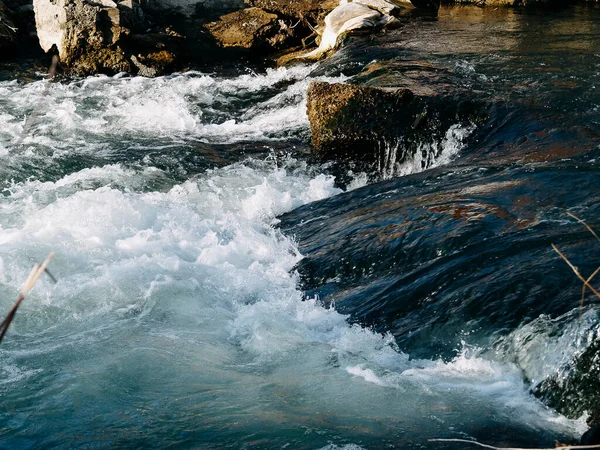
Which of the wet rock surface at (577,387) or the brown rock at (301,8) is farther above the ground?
the brown rock at (301,8)

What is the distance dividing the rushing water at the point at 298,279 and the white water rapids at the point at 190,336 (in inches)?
0.7

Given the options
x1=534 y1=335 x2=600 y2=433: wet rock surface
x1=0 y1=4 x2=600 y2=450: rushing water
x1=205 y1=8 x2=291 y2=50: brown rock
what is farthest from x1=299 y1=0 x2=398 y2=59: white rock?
x1=534 y1=335 x2=600 y2=433: wet rock surface

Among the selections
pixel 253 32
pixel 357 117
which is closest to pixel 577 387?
pixel 357 117

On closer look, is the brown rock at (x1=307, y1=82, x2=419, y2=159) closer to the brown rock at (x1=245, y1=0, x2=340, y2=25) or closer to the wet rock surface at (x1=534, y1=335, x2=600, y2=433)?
the wet rock surface at (x1=534, y1=335, x2=600, y2=433)

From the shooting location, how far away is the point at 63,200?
24.6 ft

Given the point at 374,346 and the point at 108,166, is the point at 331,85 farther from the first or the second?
the point at 374,346

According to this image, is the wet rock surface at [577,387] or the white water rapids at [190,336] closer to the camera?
the wet rock surface at [577,387]

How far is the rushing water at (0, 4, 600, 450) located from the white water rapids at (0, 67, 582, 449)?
0.02 meters

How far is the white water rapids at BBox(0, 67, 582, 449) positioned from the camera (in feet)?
12.9

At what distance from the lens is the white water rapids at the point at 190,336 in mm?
3943

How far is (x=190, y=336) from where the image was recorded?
5184mm

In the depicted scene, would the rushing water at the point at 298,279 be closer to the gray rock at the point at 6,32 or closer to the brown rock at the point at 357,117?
the brown rock at the point at 357,117

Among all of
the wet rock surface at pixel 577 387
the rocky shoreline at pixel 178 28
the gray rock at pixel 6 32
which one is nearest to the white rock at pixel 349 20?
the rocky shoreline at pixel 178 28

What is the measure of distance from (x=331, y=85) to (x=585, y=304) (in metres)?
5.04
